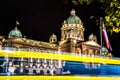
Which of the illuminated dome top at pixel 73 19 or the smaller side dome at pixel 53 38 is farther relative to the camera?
the illuminated dome top at pixel 73 19

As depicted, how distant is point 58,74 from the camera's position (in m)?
21.8

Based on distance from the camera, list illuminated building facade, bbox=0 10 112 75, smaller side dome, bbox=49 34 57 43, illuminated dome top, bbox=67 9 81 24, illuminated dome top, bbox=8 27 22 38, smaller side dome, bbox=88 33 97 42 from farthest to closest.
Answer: smaller side dome, bbox=88 33 97 42 < illuminated dome top, bbox=67 9 81 24 < smaller side dome, bbox=49 34 57 43 < illuminated dome top, bbox=8 27 22 38 < illuminated building facade, bbox=0 10 112 75

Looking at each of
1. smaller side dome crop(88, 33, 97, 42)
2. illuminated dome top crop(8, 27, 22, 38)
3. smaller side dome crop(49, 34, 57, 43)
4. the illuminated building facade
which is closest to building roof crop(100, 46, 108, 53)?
the illuminated building facade

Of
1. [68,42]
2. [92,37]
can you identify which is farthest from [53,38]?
[92,37]

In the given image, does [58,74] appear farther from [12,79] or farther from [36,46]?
[36,46]

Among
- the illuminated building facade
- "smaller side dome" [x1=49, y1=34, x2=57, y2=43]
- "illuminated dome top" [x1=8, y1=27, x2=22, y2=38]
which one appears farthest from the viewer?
"smaller side dome" [x1=49, y1=34, x2=57, y2=43]

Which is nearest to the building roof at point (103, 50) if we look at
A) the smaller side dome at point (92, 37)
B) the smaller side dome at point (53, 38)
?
the smaller side dome at point (92, 37)

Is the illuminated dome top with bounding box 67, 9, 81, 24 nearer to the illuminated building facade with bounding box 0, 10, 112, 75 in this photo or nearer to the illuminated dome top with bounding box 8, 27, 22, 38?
the illuminated building facade with bounding box 0, 10, 112, 75

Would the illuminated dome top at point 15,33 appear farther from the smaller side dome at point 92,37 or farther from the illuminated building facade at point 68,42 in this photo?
the smaller side dome at point 92,37

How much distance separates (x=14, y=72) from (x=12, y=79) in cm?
100

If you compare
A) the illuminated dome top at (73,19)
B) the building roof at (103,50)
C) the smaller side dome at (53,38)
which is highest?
the illuminated dome top at (73,19)

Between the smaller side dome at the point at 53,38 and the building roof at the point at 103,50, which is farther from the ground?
the smaller side dome at the point at 53,38

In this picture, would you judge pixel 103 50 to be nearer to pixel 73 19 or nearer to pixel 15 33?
pixel 73 19

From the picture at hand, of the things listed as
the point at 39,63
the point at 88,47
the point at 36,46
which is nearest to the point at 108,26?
the point at 39,63
